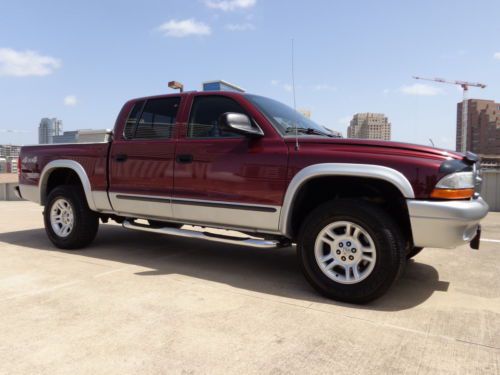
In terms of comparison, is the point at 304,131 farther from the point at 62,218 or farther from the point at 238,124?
the point at 62,218

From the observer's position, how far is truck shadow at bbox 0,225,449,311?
3.47 m

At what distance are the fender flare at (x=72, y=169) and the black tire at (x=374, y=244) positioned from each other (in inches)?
110

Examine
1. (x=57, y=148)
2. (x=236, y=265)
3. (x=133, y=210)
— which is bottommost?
(x=236, y=265)

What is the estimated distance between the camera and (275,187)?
3.52m

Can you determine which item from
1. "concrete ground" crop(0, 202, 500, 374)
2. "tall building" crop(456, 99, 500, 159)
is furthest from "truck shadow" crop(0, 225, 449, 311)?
"tall building" crop(456, 99, 500, 159)

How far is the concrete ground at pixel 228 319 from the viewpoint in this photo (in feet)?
7.22

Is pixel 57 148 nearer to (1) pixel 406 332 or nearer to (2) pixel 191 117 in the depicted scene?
(2) pixel 191 117

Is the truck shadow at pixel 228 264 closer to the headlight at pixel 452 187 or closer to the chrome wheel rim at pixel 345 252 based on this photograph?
the chrome wheel rim at pixel 345 252

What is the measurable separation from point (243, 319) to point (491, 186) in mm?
9731

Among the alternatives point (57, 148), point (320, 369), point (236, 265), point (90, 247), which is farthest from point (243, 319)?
point (57, 148)

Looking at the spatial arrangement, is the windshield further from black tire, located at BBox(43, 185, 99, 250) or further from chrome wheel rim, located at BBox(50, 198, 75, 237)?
chrome wheel rim, located at BBox(50, 198, 75, 237)

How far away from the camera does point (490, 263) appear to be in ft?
15.0

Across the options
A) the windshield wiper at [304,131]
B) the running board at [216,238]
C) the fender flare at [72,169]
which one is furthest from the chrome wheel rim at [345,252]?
the fender flare at [72,169]

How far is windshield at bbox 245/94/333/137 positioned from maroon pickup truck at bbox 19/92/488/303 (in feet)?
0.06
